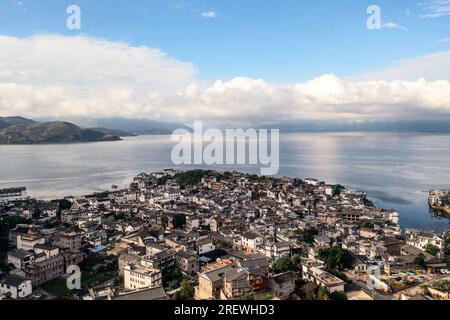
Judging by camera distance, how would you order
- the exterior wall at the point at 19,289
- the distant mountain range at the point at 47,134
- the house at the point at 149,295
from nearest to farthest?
the house at the point at 149,295 → the exterior wall at the point at 19,289 → the distant mountain range at the point at 47,134

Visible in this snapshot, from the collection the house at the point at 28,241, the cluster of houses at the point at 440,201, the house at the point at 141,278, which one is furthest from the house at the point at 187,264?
the cluster of houses at the point at 440,201

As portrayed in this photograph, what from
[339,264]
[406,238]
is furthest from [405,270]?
[406,238]

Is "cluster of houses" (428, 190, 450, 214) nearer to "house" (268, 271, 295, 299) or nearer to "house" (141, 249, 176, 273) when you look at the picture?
"house" (268, 271, 295, 299)

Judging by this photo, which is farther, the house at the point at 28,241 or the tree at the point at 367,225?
the tree at the point at 367,225

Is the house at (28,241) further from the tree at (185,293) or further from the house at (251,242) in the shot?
the house at (251,242)

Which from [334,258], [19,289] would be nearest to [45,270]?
[19,289]

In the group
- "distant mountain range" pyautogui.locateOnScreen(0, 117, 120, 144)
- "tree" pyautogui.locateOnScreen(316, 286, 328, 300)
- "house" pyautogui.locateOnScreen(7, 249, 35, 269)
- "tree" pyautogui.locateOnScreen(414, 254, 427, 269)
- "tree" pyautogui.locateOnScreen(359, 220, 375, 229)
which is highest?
"distant mountain range" pyautogui.locateOnScreen(0, 117, 120, 144)

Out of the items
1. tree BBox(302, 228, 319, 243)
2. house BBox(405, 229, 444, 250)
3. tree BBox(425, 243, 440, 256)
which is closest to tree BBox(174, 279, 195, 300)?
tree BBox(302, 228, 319, 243)

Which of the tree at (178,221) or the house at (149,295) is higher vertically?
the house at (149,295)
